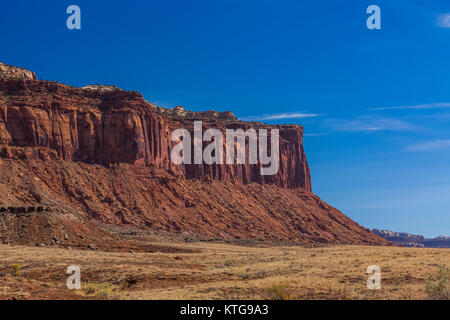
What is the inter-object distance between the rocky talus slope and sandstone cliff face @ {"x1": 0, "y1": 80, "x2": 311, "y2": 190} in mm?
164

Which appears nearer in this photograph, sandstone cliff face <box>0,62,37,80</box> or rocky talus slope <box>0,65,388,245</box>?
rocky talus slope <box>0,65,388,245</box>

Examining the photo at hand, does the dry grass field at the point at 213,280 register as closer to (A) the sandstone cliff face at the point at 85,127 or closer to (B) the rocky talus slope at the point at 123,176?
(B) the rocky talus slope at the point at 123,176

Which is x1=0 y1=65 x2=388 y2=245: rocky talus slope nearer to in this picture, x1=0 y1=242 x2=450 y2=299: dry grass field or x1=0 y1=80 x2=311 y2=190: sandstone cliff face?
x1=0 y1=80 x2=311 y2=190: sandstone cliff face

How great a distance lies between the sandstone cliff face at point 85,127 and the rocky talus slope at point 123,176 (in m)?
0.16

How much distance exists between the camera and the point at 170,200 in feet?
279

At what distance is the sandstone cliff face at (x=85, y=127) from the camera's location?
76.2 meters

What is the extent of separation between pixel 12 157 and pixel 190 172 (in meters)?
37.6

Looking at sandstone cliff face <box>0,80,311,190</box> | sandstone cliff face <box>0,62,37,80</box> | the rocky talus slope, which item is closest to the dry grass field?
the rocky talus slope

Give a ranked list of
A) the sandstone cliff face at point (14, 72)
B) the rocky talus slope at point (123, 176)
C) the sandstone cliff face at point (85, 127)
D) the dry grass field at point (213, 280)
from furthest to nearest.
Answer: the sandstone cliff face at point (14, 72) < the sandstone cliff face at point (85, 127) < the rocky talus slope at point (123, 176) < the dry grass field at point (213, 280)

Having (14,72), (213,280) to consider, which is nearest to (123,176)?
(14,72)

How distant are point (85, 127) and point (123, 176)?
10.3m

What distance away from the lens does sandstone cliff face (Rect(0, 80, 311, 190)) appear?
76.2 metres

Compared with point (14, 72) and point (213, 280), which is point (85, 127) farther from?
point (213, 280)

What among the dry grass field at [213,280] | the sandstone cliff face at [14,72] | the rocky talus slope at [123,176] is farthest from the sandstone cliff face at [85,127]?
the dry grass field at [213,280]
